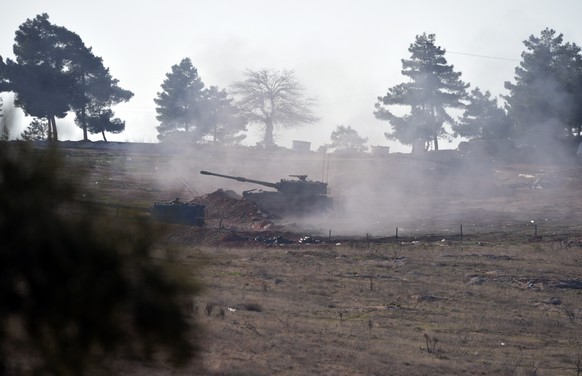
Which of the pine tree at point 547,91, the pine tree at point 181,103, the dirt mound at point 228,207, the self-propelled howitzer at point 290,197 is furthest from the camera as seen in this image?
the pine tree at point 181,103

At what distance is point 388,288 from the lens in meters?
21.7

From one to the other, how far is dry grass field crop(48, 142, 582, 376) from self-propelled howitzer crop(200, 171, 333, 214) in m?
1.19

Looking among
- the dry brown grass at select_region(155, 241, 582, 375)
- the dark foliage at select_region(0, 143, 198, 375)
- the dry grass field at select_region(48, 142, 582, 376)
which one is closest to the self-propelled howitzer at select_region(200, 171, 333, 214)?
the dry grass field at select_region(48, 142, 582, 376)

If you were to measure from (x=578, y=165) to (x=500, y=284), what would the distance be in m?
41.7

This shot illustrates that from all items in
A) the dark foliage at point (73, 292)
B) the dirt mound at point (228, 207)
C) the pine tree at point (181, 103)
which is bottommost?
the dark foliage at point (73, 292)

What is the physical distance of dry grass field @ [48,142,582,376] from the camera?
13.8 metres

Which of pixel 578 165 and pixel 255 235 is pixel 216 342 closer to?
pixel 255 235

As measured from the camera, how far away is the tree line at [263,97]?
54.8m

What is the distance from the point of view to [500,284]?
914 inches

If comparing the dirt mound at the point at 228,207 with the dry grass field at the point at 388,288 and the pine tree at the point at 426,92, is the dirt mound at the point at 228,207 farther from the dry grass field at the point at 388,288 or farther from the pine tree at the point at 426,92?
the pine tree at the point at 426,92

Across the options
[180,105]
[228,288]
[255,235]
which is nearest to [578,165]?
[180,105]

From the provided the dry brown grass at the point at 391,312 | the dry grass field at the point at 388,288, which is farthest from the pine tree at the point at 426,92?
the dry brown grass at the point at 391,312

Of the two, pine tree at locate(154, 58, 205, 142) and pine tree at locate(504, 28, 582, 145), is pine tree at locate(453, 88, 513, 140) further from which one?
pine tree at locate(154, 58, 205, 142)

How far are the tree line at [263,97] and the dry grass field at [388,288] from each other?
6.91 meters
